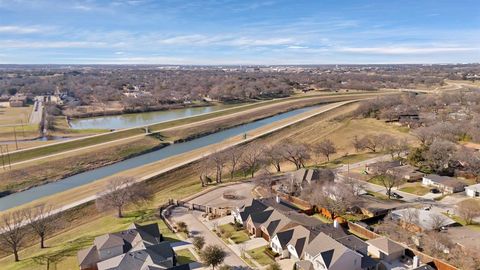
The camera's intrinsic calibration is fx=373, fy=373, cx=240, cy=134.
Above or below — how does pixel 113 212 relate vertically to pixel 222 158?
below

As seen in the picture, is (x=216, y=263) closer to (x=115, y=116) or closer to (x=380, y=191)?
(x=380, y=191)

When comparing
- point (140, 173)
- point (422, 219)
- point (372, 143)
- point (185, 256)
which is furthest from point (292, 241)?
point (372, 143)

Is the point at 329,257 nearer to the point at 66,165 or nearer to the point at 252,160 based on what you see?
the point at 252,160

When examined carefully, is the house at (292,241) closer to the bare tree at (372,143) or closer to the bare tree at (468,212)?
the bare tree at (468,212)

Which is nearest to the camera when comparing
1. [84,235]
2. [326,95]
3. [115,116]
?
[84,235]

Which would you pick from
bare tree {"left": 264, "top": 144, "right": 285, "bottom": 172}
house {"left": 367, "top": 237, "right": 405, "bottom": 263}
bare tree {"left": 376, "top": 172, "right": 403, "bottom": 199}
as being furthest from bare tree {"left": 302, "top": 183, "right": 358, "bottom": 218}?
bare tree {"left": 264, "top": 144, "right": 285, "bottom": 172}

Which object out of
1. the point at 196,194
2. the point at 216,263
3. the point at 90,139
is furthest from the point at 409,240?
the point at 90,139

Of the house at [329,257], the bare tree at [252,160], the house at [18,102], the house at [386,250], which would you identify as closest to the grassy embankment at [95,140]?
the bare tree at [252,160]
